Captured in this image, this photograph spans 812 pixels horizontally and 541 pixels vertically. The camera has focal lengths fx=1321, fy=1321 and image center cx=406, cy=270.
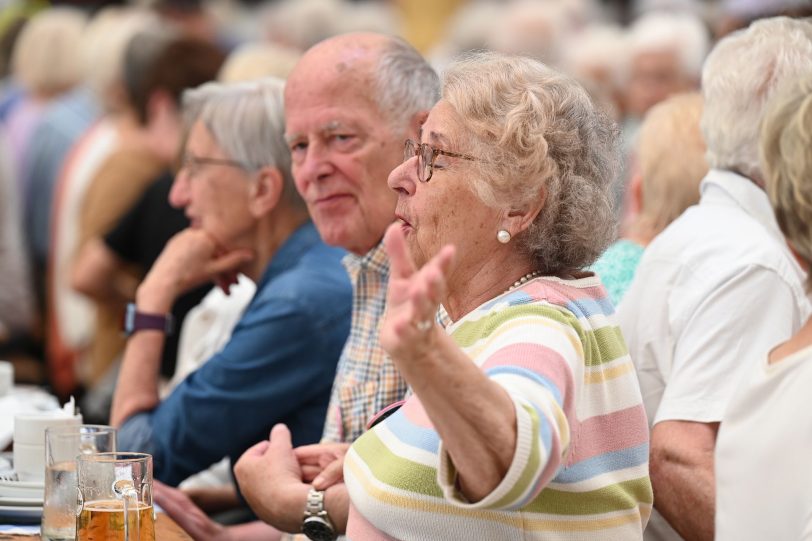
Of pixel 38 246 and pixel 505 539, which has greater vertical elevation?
pixel 505 539

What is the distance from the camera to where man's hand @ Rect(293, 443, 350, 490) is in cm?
259

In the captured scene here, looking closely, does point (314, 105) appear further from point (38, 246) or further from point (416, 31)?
point (416, 31)

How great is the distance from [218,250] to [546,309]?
1755 mm

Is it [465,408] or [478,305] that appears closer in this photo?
[465,408]

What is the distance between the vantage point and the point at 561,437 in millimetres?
1793

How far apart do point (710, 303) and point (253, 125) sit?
1.41 meters

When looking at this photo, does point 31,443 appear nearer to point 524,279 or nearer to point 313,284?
point 313,284

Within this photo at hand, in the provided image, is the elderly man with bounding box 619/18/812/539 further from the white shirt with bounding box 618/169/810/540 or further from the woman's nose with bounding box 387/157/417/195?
the woman's nose with bounding box 387/157/417/195

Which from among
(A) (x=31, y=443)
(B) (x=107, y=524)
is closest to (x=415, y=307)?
(B) (x=107, y=524)

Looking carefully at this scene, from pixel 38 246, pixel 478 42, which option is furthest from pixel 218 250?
pixel 478 42

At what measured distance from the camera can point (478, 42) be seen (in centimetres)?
876

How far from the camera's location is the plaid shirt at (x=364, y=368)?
2.85 meters

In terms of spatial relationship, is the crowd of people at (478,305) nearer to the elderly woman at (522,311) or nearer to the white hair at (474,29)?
the elderly woman at (522,311)

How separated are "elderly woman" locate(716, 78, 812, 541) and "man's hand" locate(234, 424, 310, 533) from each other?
2.94ft
